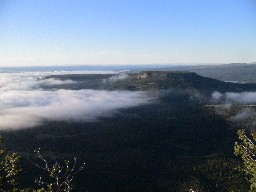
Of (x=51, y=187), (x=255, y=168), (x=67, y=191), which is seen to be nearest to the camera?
(x=67, y=191)

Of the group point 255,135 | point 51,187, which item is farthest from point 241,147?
point 51,187

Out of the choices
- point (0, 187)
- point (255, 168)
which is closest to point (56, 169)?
point (0, 187)

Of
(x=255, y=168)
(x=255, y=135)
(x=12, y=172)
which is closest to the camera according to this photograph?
(x=12, y=172)

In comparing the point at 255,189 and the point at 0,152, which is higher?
the point at 0,152

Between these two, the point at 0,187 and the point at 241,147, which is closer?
the point at 0,187

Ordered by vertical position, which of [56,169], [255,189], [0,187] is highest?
[56,169]

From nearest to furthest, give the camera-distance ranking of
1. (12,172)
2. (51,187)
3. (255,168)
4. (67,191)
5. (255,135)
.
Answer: (67,191) → (51,187) → (12,172) → (255,168) → (255,135)

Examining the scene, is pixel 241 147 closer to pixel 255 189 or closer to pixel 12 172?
pixel 255 189

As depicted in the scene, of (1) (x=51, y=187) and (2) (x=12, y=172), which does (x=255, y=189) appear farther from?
(2) (x=12, y=172)

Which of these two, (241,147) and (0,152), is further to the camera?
(241,147)
